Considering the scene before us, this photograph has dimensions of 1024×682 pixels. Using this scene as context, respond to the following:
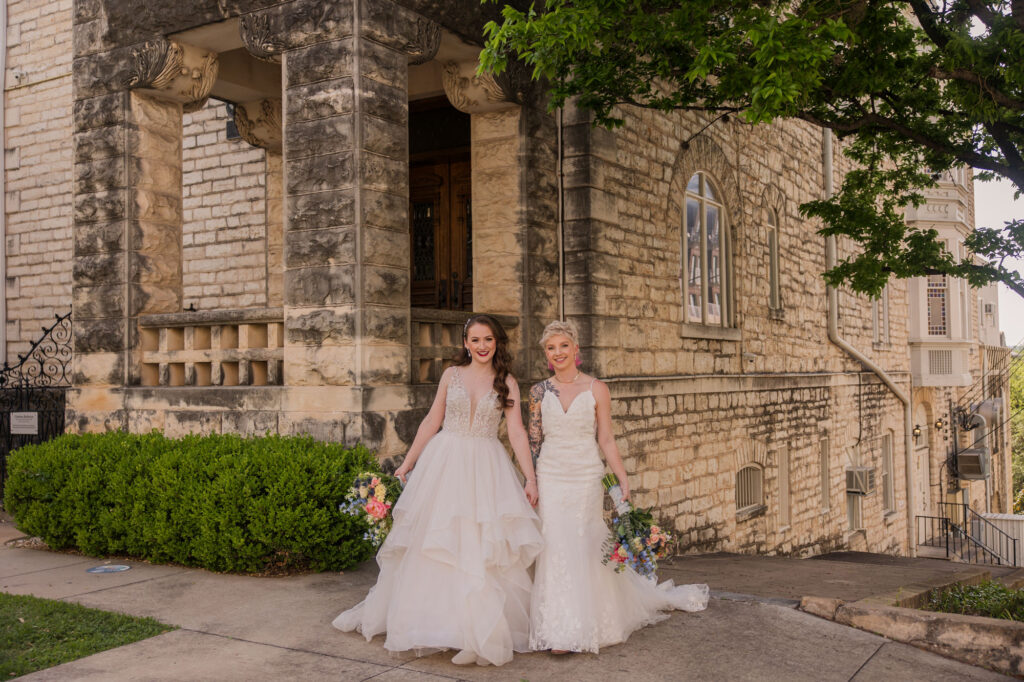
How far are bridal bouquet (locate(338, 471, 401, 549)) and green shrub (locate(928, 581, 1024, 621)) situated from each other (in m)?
4.27

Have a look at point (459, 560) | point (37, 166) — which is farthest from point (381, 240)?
point (37, 166)

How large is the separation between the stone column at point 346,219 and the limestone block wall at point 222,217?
13.7 feet

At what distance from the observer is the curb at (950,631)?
4.85 meters

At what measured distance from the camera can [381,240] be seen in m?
7.27

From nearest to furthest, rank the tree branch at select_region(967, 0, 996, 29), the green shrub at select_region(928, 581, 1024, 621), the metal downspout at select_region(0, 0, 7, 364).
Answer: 1. the green shrub at select_region(928, 581, 1024, 621)
2. the tree branch at select_region(967, 0, 996, 29)
3. the metal downspout at select_region(0, 0, 7, 364)

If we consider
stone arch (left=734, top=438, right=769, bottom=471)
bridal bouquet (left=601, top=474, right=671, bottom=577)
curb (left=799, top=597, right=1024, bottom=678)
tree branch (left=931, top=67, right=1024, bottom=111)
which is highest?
tree branch (left=931, top=67, right=1024, bottom=111)

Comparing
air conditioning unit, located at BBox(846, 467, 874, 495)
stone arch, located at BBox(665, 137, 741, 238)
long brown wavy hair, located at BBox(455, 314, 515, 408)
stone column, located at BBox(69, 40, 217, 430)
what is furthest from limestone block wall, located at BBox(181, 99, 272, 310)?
air conditioning unit, located at BBox(846, 467, 874, 495)

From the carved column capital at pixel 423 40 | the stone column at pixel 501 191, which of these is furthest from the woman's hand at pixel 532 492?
the carved column capital at pixel 423 40

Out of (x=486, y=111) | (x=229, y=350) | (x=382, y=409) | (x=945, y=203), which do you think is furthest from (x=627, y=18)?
(x=945, y=203)

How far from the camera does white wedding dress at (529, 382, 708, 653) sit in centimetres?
481

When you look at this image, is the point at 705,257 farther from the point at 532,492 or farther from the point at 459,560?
the point at 459,560

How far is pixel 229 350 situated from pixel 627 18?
4403mm

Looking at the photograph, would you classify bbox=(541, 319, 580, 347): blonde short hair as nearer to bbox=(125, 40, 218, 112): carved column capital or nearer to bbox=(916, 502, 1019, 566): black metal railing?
bbox=(125, 40, 218, 112): carved column capital

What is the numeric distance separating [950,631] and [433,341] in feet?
15.4
